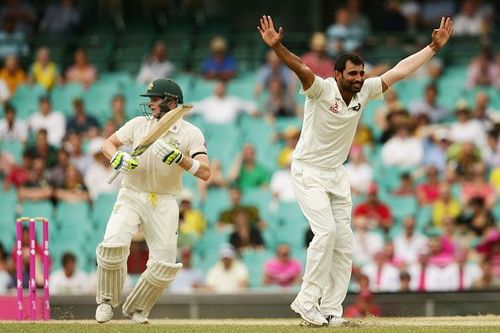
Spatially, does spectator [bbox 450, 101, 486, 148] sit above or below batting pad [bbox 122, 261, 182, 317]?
above

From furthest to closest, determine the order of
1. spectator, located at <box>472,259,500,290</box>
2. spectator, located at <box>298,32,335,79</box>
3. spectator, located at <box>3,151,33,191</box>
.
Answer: spectator, located at <box>298,32,335,79</box> → spectator, located at <box>3,151,33,191</box> → spectator, located at <box>472,259,500,290</box>

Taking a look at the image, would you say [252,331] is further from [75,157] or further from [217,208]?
[75,157]

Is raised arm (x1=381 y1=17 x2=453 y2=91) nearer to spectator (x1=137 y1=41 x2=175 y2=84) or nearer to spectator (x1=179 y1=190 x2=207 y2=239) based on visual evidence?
spectator (x1=179 y1=190 x2=207 y2=239)

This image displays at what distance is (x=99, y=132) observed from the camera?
68.6 ft

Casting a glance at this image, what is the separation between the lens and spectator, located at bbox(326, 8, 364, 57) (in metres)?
21.6

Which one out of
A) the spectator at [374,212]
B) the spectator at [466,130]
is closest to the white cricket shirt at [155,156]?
the spectator at [374,212]

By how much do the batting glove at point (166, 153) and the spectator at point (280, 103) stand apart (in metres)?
8.99

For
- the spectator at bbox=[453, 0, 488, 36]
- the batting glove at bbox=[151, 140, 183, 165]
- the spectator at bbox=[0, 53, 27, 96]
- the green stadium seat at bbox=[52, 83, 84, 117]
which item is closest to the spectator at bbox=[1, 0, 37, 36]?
the spectator at bbox=[0, 53, 27, 96]

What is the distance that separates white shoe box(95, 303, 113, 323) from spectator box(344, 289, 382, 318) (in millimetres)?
3093

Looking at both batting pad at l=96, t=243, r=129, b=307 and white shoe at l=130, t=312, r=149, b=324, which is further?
white shoe at l=130, t=312, r=149, b=324

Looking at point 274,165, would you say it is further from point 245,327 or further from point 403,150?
point 245,327

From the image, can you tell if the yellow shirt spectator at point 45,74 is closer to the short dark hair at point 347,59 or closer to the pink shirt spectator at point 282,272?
the pink shirt spectator at point 282,272

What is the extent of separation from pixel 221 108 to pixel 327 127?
937 cm

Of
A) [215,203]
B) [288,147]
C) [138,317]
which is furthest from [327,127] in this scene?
[288,147]
